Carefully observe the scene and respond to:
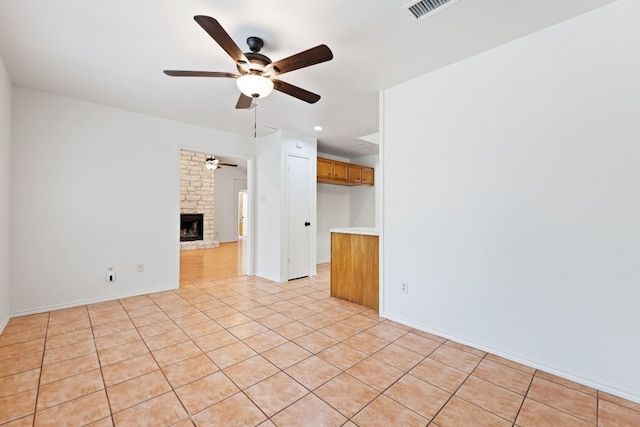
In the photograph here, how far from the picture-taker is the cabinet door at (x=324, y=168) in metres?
5.24

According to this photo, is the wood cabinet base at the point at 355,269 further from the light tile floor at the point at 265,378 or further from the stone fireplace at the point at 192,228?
the stone fireplace at the point at 192,228

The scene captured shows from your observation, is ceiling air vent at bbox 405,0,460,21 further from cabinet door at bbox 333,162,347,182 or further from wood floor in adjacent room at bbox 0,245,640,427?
cabinet door at bbox 333,162,347,182

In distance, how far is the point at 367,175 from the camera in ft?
20.5

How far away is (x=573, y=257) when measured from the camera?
193cm

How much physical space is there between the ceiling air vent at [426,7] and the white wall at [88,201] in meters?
3.56

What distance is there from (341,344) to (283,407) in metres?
0.88

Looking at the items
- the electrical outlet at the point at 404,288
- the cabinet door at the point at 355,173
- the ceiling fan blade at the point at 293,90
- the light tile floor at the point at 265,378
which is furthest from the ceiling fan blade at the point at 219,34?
the cabinet door at the point at 355,173

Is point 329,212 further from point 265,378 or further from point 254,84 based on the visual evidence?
point 265,378

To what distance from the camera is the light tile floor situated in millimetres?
1582

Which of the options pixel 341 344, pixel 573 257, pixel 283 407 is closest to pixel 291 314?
pixel 341 344

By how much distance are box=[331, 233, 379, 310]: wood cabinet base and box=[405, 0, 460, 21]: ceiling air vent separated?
2.15 metres

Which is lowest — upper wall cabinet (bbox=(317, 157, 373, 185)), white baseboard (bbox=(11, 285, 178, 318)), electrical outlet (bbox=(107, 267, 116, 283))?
white baseboard (bbox=(11, 285, 178, 318))

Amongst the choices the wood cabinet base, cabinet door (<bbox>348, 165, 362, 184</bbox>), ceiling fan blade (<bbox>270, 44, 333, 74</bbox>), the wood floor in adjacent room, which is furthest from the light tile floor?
cabinet door (<bbox>348, 165, 362, 184</bbox>)

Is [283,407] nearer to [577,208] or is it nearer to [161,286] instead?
[577,208]
